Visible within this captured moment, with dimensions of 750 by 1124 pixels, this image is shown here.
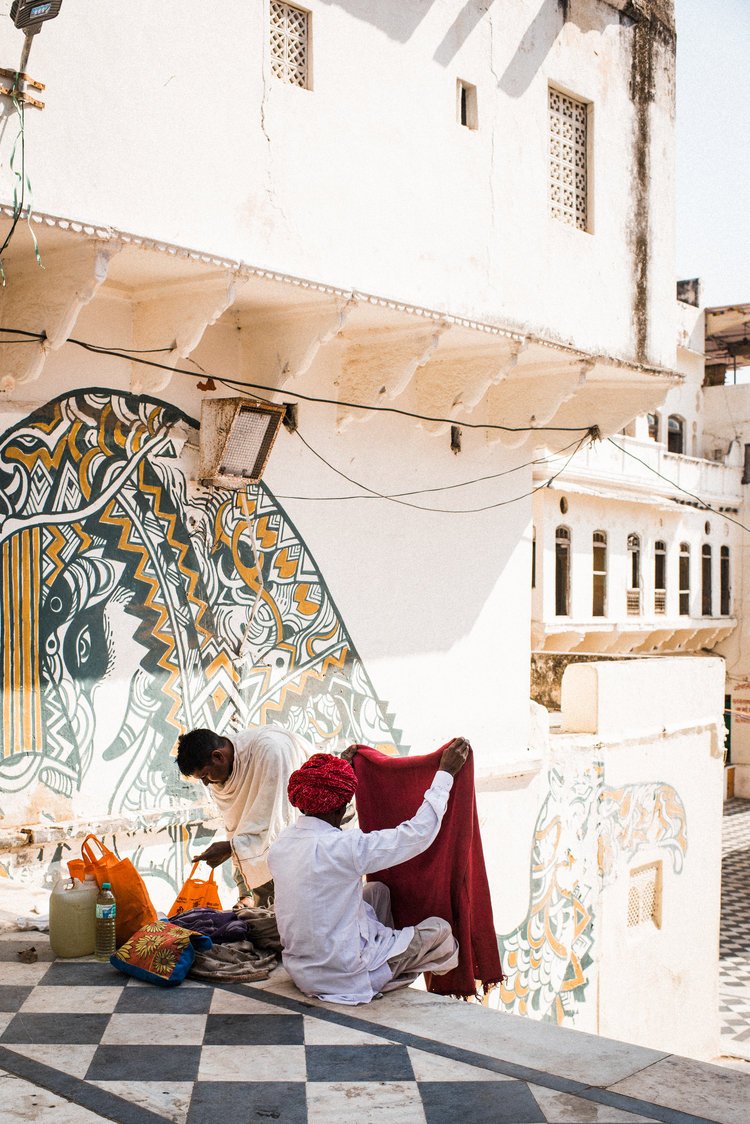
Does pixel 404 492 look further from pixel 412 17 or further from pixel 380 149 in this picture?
pixel 412 17

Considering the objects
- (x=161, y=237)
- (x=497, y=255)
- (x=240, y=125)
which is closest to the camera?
(x=161, y=237)

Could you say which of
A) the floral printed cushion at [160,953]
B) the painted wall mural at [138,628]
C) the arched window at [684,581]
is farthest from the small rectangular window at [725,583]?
the floral printed cushion at [160,953]

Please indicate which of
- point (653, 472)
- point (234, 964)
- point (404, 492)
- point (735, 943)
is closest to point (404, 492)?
point (404, 492)

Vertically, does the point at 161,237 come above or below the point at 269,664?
above

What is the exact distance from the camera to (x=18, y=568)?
696 centimetres

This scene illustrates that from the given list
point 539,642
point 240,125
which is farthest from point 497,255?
point 539,642

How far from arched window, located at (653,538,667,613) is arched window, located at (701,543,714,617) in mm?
2625

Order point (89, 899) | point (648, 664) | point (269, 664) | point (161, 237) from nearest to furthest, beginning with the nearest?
point (89, 899) < point (161, 237) < point (269, 664) < point (648, 664)

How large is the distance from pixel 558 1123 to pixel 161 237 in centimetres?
502

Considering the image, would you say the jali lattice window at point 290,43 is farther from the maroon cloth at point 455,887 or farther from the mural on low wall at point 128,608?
the maroon cloth at point 455,887

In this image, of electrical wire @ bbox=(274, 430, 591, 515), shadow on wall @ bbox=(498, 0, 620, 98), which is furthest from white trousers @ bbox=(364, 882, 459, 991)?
shadow on wall @ bbox=(498, 0, 620, 98)

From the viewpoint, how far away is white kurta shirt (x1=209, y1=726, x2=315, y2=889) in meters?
5.94

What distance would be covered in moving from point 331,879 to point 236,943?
866 millimetres

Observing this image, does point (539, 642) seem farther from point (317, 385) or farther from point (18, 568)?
point (18, 568)
